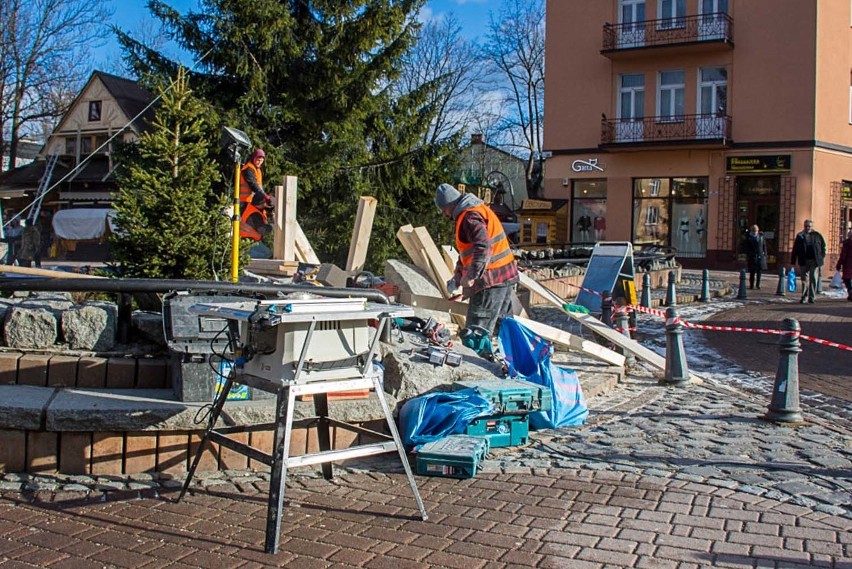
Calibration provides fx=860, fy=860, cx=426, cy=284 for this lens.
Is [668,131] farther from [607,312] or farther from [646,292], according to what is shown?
[607,312]

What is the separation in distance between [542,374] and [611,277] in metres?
6.16

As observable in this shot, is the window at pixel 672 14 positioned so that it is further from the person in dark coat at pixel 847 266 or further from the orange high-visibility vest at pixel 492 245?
the orange high-visibility vest at pixel 492 245

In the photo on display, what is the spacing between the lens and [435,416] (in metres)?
5.79

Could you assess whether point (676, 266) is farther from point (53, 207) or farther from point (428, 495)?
point (53, 207)

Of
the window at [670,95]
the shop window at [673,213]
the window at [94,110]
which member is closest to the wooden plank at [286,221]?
the shop window at [673,213]

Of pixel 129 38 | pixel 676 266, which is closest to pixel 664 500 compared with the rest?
pixel 129 38

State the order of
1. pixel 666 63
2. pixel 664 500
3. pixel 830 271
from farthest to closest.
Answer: pixel 666 63 → pixel 830 271 → pixel 664 500

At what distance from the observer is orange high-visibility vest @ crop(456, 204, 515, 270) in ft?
25.4

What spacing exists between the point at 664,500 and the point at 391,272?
211 inches

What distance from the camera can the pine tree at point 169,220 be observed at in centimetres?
802

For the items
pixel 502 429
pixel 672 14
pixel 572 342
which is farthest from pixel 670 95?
pixel 502 429

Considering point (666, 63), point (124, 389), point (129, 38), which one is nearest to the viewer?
point (124, 389)

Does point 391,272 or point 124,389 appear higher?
point 391,272

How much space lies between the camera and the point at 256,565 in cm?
385
